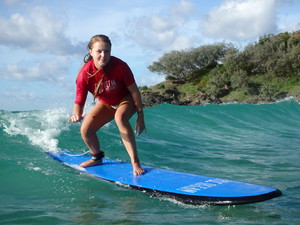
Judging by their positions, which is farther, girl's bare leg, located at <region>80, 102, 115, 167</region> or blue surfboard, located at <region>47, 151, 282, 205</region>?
girl's bare leg, located at <region>80, 102, 115, 167</region>

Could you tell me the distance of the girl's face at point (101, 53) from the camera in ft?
13.1

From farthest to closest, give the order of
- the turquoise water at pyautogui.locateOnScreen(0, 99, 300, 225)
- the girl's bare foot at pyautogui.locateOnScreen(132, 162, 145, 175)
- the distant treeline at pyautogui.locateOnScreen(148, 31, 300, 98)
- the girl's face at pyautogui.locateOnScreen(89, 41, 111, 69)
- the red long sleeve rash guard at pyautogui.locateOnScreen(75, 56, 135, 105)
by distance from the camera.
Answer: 1. the distant treeline at pyautogui.locateOnScreen(148, 31, 300, 98)
2. the girl's bare foot at pyautogui.locateOnScreen(132, 162, 145, 175)
3. the red long sleeve rash guard at pyautogui.locateOnScreen(75, 56, 135, 105)
4. the girl's face at pyautogui.locateOnScreen(89, 41, 111, 69)
5. the turquoise water at pyautogui.locateOnScreen(0, 99, 300, 225)

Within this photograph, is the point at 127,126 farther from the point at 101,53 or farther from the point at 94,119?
the point at 101,53

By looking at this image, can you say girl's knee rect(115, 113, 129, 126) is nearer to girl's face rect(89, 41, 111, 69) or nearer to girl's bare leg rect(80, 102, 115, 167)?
girl's bare leg rect(80, 102, 115, 167)

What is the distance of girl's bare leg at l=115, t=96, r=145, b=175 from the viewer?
13.9 feet

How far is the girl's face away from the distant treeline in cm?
2764

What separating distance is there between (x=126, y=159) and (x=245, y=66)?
3131 centimetres

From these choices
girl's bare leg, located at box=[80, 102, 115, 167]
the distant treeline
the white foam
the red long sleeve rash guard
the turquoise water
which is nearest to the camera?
the turquoise water

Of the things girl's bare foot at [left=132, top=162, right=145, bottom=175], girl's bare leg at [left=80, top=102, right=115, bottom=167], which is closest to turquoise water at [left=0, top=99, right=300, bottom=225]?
girl's bare foot at [left=132, top=162, right=145, bottom=175]

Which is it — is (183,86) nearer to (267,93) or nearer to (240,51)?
(240,51)

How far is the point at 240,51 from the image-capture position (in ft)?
120

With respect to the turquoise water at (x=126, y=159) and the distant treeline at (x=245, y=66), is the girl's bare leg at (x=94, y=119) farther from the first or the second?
the distant treeline at (x=245, y=66)

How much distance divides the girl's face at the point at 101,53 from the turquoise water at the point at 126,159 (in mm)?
1445

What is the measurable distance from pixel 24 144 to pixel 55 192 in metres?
2.53
